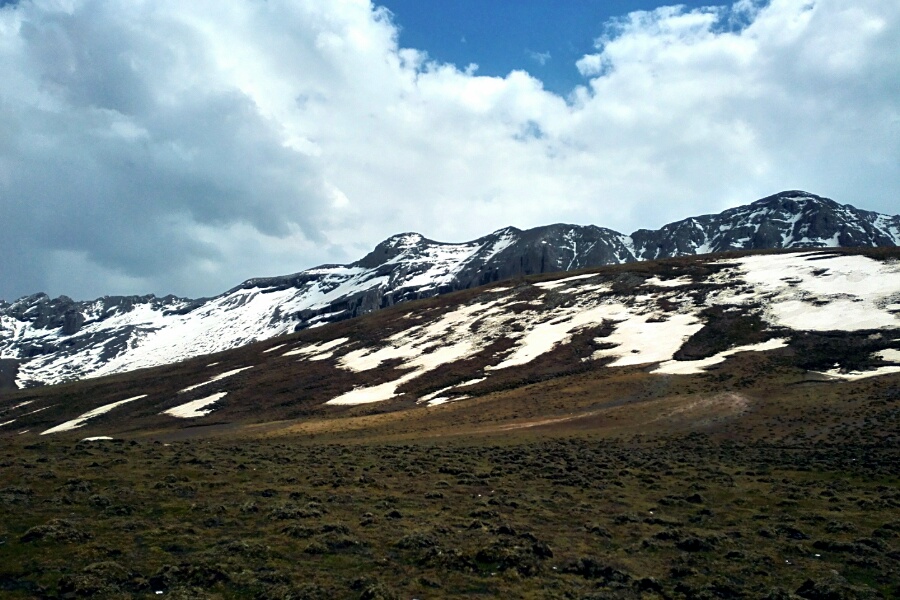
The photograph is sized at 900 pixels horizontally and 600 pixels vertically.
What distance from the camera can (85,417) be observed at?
10212 cm

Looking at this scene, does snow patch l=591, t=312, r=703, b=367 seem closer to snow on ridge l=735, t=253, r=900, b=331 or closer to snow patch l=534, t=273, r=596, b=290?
snow on ridge l=735, t=253, r=900, b=331

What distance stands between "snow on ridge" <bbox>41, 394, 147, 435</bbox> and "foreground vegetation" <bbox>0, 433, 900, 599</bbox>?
239 feet

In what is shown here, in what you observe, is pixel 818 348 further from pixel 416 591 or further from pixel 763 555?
pixel 416 591

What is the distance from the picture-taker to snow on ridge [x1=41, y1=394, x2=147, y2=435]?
318 feet

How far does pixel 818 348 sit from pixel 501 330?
50.5m

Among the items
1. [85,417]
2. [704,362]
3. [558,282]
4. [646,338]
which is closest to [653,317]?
[646,338]

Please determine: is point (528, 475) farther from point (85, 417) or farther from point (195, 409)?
point (85, 417)

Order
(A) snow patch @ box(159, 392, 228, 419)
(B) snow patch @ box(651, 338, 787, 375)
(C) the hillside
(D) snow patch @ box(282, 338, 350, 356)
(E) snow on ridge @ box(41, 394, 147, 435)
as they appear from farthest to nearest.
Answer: (D) snow patch @ box(282, 338, 350, 356), (E) snow on ridge @ box(41, 394, 147, 435), (A) snow patch @ box(159, 392, 228, 419), (B) snow patch @ box(651, 338, 787, 375), (C) the hillside

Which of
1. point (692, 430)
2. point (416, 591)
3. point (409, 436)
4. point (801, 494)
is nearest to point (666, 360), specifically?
point (692, 430)

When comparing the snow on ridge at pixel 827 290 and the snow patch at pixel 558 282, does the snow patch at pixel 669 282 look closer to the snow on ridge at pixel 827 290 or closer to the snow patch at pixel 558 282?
the snow on ridge at pixel 827 290

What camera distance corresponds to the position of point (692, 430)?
48344mm

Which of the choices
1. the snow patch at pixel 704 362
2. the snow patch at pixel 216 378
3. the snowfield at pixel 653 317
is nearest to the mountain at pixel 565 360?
the snow patch at pixel 704 362

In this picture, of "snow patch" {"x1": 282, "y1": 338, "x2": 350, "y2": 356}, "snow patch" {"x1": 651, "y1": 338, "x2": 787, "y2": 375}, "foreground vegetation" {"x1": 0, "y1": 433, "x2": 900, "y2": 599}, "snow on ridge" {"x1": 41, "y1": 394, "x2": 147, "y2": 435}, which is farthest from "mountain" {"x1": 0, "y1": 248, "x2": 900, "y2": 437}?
"foreground vegetation" {"x1": 0, "y1": 433, "x2": 900, "y2": 599}

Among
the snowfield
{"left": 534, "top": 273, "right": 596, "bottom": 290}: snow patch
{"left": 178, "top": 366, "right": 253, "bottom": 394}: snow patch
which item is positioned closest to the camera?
the snowfield
